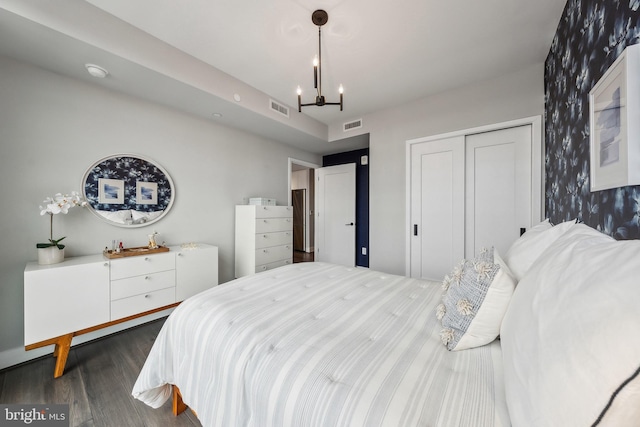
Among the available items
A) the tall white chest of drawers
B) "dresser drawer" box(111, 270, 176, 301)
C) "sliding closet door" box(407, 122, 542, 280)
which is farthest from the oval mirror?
"sliding closet door" box(407, 122, 542, 280)

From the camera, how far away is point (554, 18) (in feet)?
5.81

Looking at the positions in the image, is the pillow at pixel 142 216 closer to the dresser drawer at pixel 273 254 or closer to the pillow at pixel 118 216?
the pillow at pixel 118 216

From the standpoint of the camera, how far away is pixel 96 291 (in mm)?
1875

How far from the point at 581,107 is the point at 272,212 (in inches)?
120

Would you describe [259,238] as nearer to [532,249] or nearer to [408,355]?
[408,355]

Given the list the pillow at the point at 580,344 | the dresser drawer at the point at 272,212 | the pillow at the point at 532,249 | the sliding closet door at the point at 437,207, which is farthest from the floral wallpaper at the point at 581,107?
the dresser drawer at the point at 272,212

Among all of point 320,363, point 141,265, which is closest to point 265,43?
point 141,265

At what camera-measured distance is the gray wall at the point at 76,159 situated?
5.95ft

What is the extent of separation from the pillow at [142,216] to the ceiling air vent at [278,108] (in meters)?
1.84

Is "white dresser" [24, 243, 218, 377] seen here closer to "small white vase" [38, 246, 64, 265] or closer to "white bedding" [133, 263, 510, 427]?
"small white vase" [38, 246, 64, 265]

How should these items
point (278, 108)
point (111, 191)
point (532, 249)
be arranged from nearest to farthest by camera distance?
point (532, 249) < point (111, 191) < point (278, 108)

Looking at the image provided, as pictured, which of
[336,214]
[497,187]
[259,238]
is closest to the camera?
[497,187]

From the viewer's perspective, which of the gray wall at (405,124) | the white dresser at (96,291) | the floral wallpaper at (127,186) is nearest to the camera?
the white dresser at (96,291)

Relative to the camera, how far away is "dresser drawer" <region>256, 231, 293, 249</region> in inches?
126
